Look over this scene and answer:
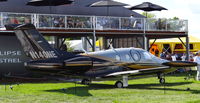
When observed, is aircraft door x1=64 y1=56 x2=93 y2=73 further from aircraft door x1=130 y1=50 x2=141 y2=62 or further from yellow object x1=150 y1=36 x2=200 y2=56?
yellow object x1=150 y1=36 x2=200 y2=56

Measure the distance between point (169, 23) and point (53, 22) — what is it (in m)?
10.4

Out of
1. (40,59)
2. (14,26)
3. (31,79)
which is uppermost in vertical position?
(14,26)

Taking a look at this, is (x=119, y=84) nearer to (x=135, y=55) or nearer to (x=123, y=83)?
(x=123, y=83)

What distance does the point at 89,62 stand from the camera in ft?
69.4

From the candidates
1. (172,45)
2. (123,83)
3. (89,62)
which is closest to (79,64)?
(89,62)

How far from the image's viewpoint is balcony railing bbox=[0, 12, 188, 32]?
2639cm

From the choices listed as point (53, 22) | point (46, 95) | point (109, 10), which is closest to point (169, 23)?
point (109, 10)

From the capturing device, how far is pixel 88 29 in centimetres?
2902

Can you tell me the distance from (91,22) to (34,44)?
898 cm

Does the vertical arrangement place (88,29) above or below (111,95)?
above

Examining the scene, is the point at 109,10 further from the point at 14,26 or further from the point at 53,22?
the point at 14,26

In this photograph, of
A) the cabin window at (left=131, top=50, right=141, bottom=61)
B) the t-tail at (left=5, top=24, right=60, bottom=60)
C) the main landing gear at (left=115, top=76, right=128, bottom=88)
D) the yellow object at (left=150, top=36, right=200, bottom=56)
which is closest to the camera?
the t-tail at (left=5, top=24, right=60, bottom=60)

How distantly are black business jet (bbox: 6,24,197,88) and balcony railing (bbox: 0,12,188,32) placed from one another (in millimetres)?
5584

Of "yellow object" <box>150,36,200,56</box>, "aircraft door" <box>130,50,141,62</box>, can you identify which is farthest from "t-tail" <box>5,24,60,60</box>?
"yellow object" <box>150,36,200,56</box>
